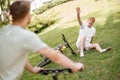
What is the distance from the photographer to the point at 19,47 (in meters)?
2.95

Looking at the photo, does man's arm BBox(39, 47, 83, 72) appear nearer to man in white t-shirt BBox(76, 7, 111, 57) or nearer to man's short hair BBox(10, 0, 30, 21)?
man's short hair BBox(10, 0, 30, 21)

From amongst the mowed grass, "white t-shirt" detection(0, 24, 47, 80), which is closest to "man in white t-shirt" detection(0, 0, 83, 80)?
"white t-shirt" detection(0, 24, 47, 80)

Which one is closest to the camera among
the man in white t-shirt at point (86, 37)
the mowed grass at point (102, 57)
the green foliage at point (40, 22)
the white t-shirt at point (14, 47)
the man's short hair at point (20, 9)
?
the white t-shirt at point (14, 47)

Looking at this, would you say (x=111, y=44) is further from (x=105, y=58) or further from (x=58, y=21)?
(x=58, y=21)

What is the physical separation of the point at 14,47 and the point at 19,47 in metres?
0.05

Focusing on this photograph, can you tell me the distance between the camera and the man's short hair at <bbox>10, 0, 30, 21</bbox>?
300cm

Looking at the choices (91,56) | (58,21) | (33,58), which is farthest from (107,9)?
(91,56)

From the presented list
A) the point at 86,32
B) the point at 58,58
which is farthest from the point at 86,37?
the point at 58,58

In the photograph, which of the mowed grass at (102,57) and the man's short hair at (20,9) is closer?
the man's short hair at (20,9)

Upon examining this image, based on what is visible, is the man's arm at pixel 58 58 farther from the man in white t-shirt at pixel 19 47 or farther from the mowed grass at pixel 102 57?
the mowed grass at pixel 102 57

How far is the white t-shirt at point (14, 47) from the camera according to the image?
2.87 meters

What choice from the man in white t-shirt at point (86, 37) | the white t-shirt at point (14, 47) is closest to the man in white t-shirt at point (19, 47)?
the white t-shirt at point (14, 47)

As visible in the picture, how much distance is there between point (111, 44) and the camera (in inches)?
416

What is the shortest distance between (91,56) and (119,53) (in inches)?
36.8
